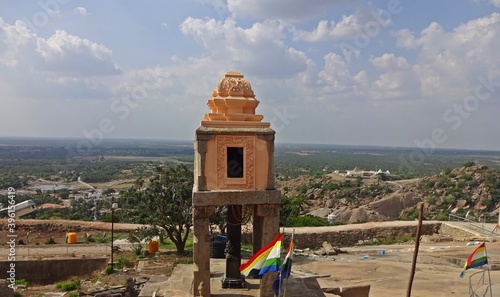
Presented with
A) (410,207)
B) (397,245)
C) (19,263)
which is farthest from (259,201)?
(410,207)

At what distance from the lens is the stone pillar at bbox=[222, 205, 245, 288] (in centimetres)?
983

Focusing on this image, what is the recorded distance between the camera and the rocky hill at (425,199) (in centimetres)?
3328

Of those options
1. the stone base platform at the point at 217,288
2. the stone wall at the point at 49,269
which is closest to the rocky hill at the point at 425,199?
the stone wall at the point at 49,269

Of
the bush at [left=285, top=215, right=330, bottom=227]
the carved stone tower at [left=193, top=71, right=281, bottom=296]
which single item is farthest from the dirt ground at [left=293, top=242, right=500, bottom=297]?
the carved stone tower at [left=193, top=71, right=281, bottom=296]

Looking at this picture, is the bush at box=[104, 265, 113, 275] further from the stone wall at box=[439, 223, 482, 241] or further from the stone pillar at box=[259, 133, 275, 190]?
the stone wall at box=[439, 223, 482, 241]

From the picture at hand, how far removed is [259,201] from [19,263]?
12.5 m

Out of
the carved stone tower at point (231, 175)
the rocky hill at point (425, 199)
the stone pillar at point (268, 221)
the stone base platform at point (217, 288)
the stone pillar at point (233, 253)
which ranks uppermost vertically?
the carved stone tower at point (231, 175)

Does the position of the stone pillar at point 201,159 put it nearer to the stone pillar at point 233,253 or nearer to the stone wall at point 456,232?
the stone pillar at point 233,253

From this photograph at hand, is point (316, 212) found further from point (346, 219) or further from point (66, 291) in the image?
point (66, 291)

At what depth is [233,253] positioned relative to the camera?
998cm

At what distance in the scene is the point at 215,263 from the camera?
12.2 metres

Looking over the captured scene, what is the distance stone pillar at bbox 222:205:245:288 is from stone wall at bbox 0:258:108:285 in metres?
9.18

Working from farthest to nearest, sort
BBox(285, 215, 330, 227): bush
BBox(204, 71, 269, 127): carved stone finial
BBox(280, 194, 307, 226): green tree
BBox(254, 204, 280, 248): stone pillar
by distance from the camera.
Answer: BBox(280, 194, 307, 226): green tree < BBox(285, 215, 330, 227): bush < BBox(204, 71, 269, 127): carved stone finial < BBox(254, 204, 280, 248): stone pillar

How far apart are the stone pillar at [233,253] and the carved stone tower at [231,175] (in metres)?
0.80
